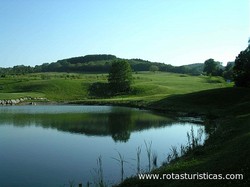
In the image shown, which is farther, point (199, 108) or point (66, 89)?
point (66, 89)

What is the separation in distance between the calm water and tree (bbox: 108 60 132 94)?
62995mm

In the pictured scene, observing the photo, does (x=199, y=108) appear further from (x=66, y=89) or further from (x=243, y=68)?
(x=66, y=89)

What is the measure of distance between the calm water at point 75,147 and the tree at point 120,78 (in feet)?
207

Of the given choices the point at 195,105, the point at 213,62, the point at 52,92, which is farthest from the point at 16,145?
the point at 213,62

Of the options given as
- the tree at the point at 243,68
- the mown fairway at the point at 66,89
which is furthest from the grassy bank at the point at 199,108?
the tree at the point at 243,68

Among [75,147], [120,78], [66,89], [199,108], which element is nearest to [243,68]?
[199,108]

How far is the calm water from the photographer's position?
22.3m

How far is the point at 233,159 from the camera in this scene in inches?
677

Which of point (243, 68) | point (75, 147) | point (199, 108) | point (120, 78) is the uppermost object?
point (243, 68)

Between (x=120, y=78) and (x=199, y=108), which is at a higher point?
(x=120, y=78)

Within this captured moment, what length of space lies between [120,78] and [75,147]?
84.5 meters

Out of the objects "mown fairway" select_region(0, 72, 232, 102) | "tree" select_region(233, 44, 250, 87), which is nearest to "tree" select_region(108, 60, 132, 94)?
"mown fairway" select_region(0, 72, 232, 102)

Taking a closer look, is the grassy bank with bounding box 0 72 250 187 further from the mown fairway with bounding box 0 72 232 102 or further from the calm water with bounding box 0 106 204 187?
the calm water with bounding box 0 106 204 187

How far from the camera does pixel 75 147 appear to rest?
32094 mm
